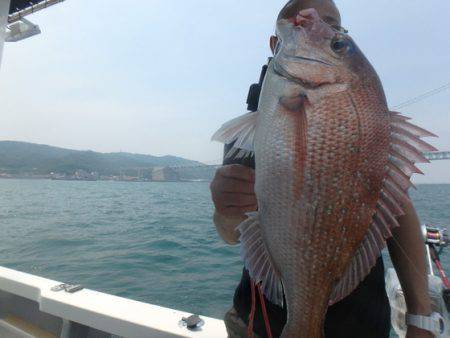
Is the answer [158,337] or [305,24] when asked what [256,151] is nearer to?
[305,24]

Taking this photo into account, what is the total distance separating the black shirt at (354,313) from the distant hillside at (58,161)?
74.9 metres

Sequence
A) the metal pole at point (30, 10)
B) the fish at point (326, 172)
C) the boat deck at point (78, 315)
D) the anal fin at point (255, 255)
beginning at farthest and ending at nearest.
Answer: the metal pole at point (30, 10)
the boat deck at point (78, 315)
the anal fin at point (255, 255)
the fish at point (326, 172)

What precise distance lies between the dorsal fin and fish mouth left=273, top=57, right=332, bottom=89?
0.96 ft

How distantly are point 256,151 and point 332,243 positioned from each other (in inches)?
16.1

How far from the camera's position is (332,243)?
1.10 meters

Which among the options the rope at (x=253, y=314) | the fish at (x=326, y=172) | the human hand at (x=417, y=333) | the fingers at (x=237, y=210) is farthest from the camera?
the human hand at (x=417, y=333)

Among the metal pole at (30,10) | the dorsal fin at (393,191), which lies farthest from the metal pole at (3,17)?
the dorsal fin at (393,191)

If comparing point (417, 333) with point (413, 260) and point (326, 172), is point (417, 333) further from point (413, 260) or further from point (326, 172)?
point (326, 172)

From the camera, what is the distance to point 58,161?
87750mm

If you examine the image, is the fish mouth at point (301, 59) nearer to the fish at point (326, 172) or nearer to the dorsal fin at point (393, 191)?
the fish at point (326, 172)

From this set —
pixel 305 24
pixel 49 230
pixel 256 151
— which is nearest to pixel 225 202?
pixel 256 151

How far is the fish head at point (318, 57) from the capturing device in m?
1.13

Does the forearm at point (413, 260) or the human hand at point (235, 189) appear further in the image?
the forearm at point (413, 260)

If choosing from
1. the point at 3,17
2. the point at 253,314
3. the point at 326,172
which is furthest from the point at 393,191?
the point at 3,17
